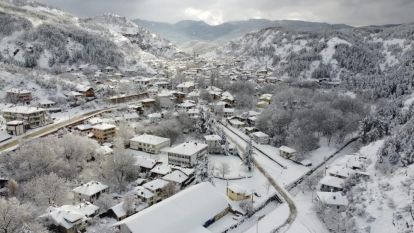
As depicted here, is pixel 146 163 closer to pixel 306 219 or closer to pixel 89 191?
pixel 89 191

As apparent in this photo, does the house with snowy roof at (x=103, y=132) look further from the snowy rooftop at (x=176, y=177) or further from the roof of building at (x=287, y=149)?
the roof of building at (x=287, y=149)

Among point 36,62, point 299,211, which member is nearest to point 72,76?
point 36,62

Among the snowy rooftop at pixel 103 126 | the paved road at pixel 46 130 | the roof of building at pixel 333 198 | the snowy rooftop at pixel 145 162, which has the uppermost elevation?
the snowy rooftop at pixel 103 126

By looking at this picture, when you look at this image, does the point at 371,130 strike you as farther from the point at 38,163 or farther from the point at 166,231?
the point at 38,163

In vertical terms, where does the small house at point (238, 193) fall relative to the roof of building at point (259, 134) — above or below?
below

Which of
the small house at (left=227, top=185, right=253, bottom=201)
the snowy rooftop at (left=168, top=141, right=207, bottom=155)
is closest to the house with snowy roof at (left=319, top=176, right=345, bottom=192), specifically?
the small house at (left=227, top=185, right=253, bottom=201)

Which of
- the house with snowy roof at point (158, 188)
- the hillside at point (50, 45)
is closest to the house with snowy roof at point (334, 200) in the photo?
the house with snowy roof at point (158, 188)
